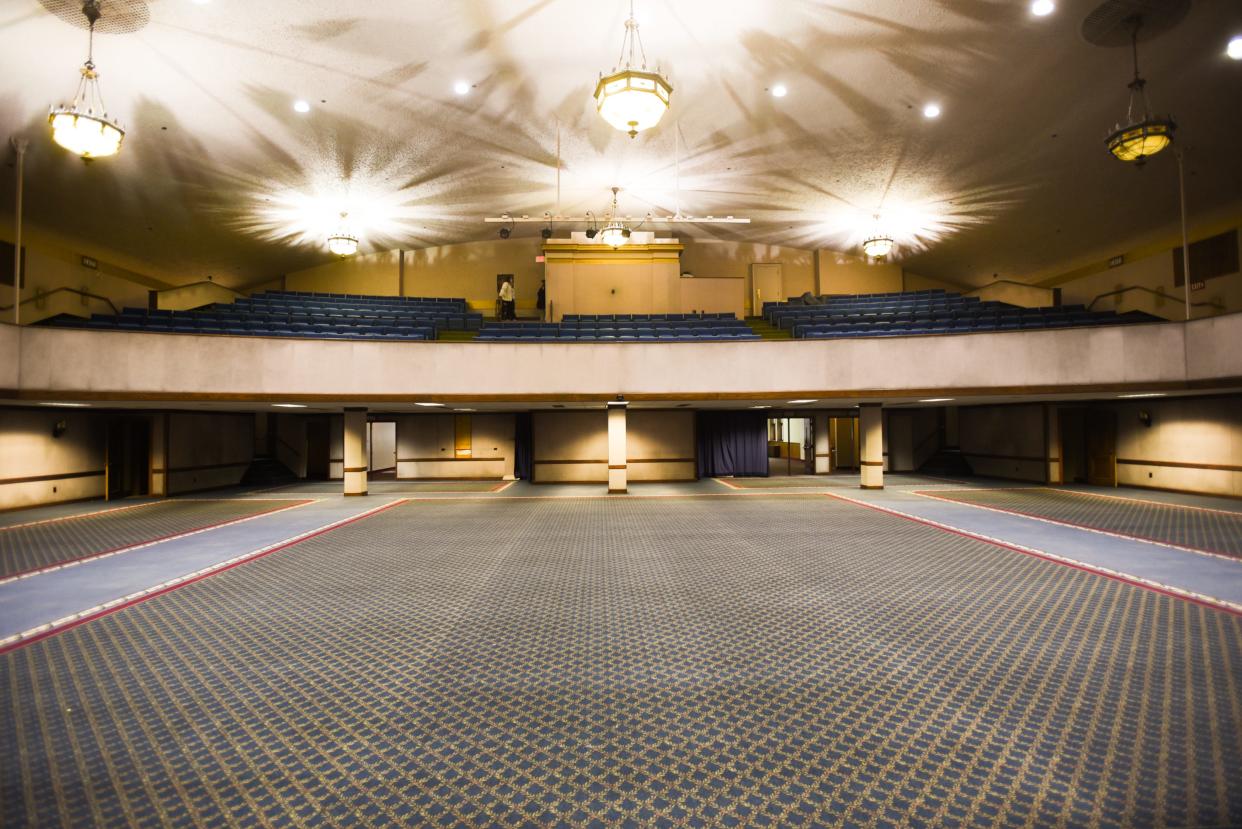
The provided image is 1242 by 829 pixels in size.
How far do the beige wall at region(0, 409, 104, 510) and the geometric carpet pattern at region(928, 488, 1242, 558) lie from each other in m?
17.1

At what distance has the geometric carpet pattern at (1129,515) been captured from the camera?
6.41 meters

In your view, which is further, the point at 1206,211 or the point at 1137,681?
the point at 1206,211

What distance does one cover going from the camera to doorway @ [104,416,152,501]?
11.7 m

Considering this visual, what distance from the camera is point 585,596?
4500mm

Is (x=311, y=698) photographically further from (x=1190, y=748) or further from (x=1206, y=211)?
(x=1206, y=211)

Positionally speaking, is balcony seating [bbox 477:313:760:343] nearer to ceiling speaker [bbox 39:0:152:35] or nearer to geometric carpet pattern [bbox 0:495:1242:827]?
ceiling speaker [bbox 39:0:152:35]

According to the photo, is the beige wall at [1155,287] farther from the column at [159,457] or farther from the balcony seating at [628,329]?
the column at [159,457]

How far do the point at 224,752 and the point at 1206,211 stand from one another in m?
16.3

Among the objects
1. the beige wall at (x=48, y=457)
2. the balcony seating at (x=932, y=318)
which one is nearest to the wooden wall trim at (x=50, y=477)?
the beige wall at (x=48, y=457)

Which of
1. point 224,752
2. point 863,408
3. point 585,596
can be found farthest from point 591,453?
point 224,752

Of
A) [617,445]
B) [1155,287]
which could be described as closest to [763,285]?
[617,445]

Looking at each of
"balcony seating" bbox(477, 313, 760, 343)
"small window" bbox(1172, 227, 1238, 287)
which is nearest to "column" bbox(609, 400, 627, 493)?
"balcony seating" bbox(477, 313, 760, 343)

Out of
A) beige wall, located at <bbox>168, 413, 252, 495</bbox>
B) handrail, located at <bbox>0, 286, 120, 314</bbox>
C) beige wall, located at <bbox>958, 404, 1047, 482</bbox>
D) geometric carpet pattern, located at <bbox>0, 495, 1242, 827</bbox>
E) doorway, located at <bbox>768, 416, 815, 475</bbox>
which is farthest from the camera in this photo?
doorway, located at <bbox>768, 416, 815, 475</bbox>

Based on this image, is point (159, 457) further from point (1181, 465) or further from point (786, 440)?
point (1181, 465)
